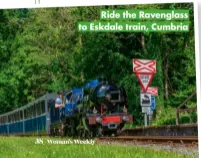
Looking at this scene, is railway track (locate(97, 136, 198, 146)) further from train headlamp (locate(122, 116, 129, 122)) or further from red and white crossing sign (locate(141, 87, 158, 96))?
red and white crossing sign (locate(141, 87, 158, 96))

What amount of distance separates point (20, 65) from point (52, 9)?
34.2 inches

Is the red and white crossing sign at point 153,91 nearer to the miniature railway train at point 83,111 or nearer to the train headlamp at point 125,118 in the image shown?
the miniature railway train at point 83,111

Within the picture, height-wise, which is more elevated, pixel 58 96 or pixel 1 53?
pixel 1 53

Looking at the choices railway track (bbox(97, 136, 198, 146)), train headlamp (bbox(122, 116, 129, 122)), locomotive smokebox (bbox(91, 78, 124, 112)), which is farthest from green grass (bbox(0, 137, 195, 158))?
locomotive smokebox (bbox(91, 78, 124, 112))

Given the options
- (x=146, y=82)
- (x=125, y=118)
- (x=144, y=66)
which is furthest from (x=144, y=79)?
(x=125, y=118)

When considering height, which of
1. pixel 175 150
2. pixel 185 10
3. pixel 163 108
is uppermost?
pixel 185 10

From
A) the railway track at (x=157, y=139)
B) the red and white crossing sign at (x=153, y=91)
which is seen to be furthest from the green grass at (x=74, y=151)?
the red and white crossing sign at (x=153, y=91)

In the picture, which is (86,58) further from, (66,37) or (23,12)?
(23,12)

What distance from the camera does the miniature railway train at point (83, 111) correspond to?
Answer: 327 inches

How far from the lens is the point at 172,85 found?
27.0 feet

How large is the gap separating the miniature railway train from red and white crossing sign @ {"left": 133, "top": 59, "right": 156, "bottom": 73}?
0.33 metres

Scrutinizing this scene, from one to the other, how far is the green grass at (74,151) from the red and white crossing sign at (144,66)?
964 mm

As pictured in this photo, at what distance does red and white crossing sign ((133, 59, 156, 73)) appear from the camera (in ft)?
26.8

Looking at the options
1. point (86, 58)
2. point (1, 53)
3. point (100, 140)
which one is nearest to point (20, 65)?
point (1, 53)
